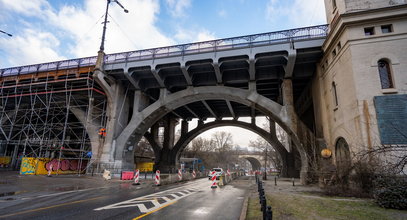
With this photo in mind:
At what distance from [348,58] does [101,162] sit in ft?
77.1

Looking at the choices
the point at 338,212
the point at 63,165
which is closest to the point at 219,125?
the point at 63,165

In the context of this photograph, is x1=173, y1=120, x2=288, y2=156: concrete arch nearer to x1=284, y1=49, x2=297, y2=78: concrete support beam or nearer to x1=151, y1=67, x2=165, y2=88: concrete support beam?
x1=151, y1=67, x2=165, y2=88: concrete support beam

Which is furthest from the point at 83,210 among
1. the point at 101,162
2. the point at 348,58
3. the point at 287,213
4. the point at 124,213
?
the point at 101,162

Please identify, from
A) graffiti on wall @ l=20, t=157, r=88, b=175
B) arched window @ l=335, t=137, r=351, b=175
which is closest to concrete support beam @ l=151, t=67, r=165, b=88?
graffiti on wall @ l=20, t=157, r=88, b=175

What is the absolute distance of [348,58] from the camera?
1415 centimetres

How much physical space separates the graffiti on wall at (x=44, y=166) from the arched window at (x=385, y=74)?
85.7 ft

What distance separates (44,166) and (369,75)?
3034cm

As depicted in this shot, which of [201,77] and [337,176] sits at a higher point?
[201,77]

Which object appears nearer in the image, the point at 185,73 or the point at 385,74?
the point at 385,74

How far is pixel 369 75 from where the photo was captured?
1322 centimetres

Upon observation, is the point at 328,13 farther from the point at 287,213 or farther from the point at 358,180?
the point at 287,213

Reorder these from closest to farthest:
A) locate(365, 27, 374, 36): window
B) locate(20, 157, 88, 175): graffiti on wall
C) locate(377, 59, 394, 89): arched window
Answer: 1. locate(377, 59, 394, 89): arched window
2. locate(365, 27, 374, 36): window
3. locate(20, 157, 88, 175): graffiti on wall

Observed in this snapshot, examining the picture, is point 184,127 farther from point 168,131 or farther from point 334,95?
point 334,95

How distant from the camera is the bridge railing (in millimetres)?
19016
